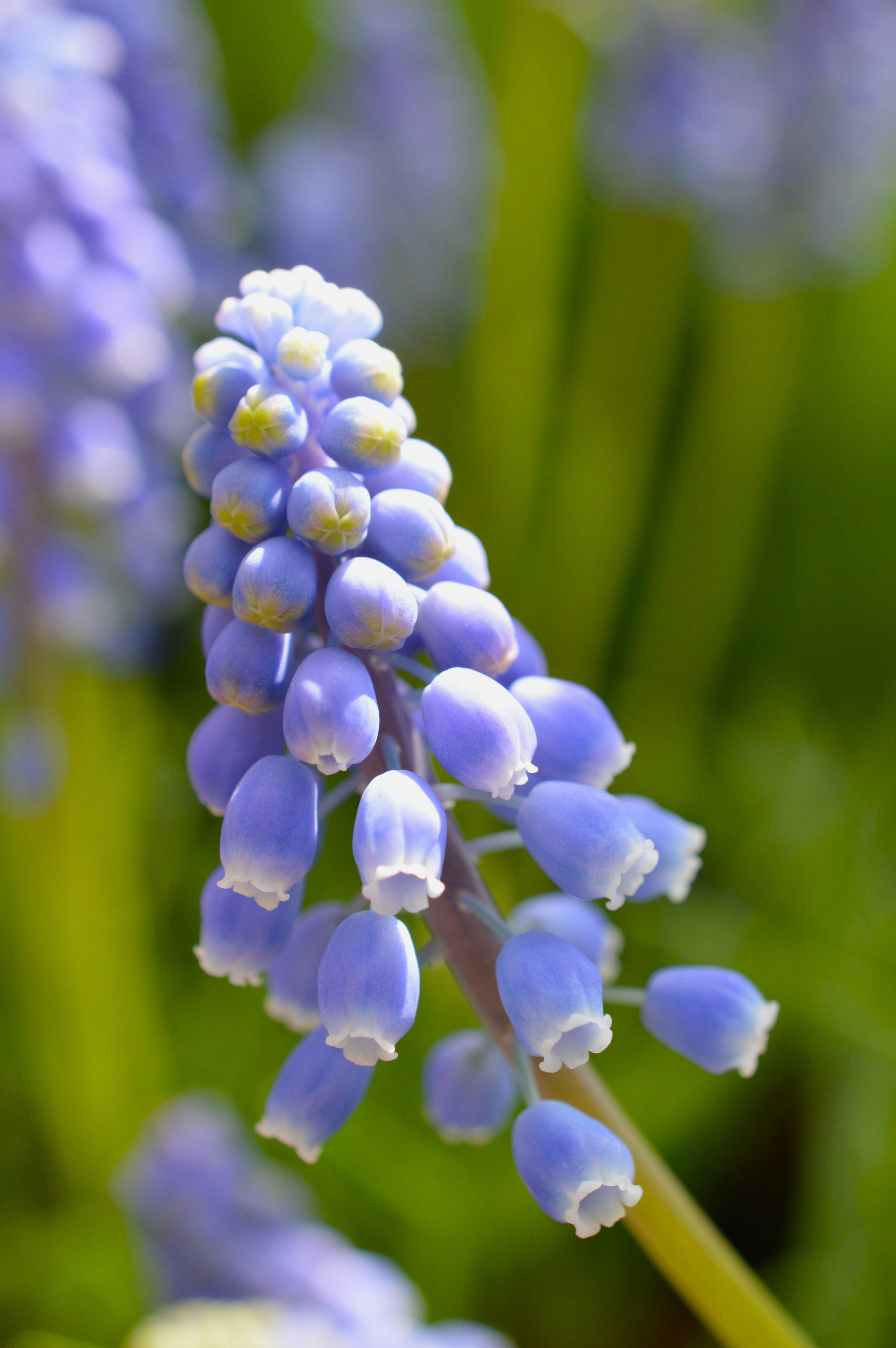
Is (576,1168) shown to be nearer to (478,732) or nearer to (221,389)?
(478,732)

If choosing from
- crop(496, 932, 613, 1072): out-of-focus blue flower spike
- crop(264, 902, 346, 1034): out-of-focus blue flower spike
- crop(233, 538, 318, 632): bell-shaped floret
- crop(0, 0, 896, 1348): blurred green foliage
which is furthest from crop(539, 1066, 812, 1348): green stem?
crop(0, 0, 896, 1348): blurred green foliage

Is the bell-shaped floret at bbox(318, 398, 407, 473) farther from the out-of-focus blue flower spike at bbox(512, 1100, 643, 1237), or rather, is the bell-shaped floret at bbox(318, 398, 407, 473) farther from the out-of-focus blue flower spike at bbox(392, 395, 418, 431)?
the out-of-focus blue flower spike at bbox(512, 1100, 643, 1237)

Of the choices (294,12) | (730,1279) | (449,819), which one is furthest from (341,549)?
(294,12)

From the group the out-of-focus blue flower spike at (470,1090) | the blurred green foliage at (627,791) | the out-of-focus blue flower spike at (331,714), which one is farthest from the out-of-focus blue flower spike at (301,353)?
the blurred green foliage at (627,791)

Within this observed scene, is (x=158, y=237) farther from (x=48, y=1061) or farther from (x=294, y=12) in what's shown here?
(x=294, y=12)

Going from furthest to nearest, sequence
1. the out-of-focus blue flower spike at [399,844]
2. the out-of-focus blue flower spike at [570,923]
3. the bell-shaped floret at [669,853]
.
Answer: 1. the out-of-focus blue flower spike at [570,923]
2. the bell-shaped floret at [669,853]
3. the out-of-focus blue flower spike at [399,844]

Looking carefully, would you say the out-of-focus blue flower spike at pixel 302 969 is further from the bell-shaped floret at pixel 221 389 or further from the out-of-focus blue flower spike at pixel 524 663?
the bell-shaped floret at pixel 221 389

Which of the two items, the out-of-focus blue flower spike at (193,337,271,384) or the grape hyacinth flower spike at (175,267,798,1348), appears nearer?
the grape hyacinth flower spike at (175,267,798,1348)

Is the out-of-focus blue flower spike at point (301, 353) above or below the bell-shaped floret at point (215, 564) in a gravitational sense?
above
